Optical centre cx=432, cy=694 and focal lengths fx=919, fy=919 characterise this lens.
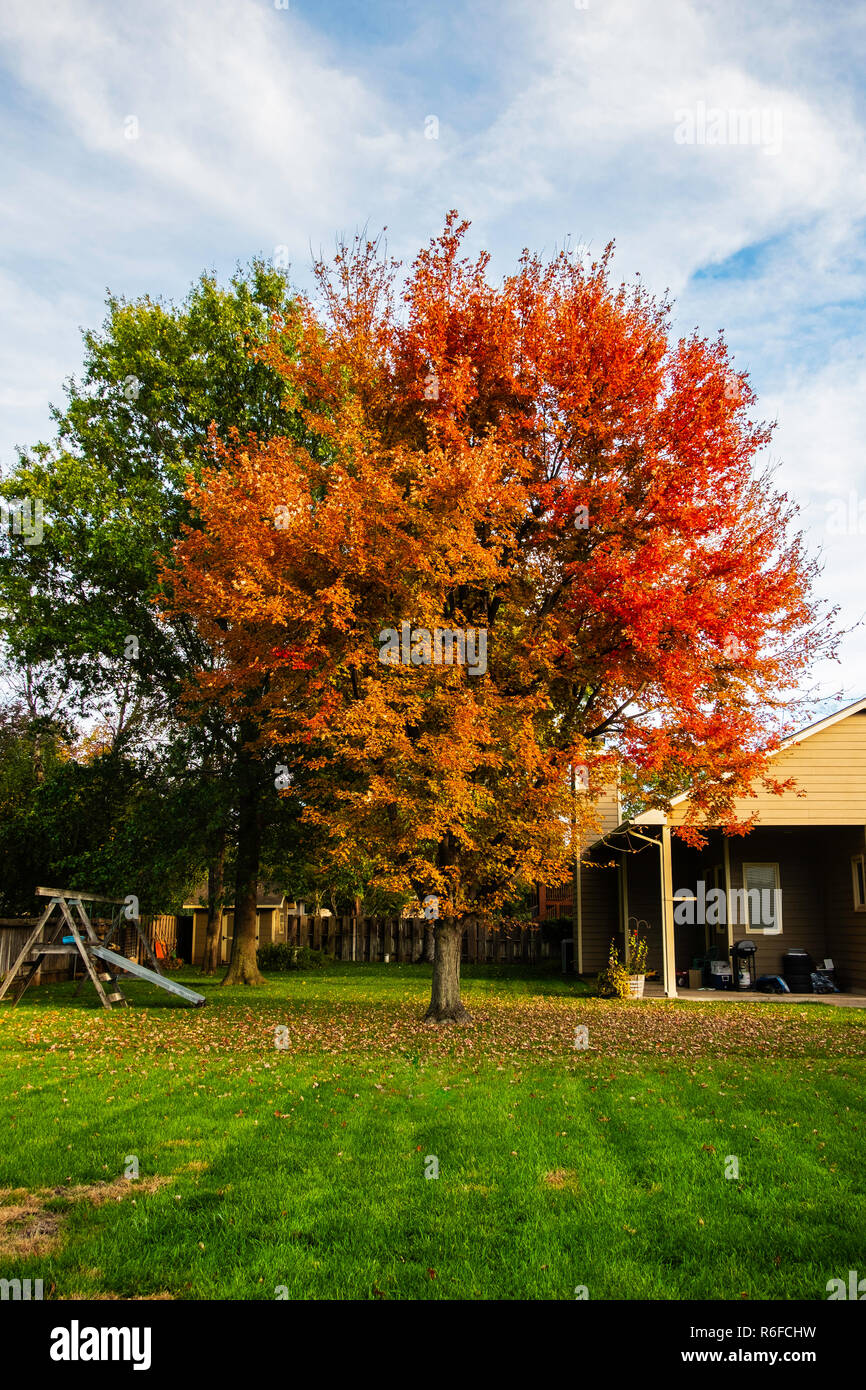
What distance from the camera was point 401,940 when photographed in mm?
32781

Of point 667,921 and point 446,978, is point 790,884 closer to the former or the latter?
point 667,921

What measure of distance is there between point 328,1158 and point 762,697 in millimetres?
10500

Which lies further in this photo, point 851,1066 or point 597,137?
point 597,137

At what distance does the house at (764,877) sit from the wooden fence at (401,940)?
6.54m

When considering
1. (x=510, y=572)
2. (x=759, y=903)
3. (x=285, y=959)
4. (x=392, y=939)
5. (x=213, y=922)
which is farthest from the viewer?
(x=392, y=939)

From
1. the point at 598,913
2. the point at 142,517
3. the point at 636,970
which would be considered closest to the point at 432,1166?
the point at 636,970

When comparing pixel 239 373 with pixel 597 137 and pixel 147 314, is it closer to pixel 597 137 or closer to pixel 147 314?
pixel 147 314

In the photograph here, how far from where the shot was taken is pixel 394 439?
46.4ft

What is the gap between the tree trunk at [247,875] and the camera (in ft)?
62.4

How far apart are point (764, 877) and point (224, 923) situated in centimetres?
2231

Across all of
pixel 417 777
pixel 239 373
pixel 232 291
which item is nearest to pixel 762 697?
pixel 417 777

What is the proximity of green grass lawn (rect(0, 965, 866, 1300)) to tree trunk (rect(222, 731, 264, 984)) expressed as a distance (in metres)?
7.82

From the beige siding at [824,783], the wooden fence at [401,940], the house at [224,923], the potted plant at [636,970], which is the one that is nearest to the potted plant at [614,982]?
the potted plant at [636,970]

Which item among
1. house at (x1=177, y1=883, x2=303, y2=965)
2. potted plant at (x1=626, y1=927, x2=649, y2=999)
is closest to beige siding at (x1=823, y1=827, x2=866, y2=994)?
potted plant at (x1=626, y1=927, x2=649, y2=999)
